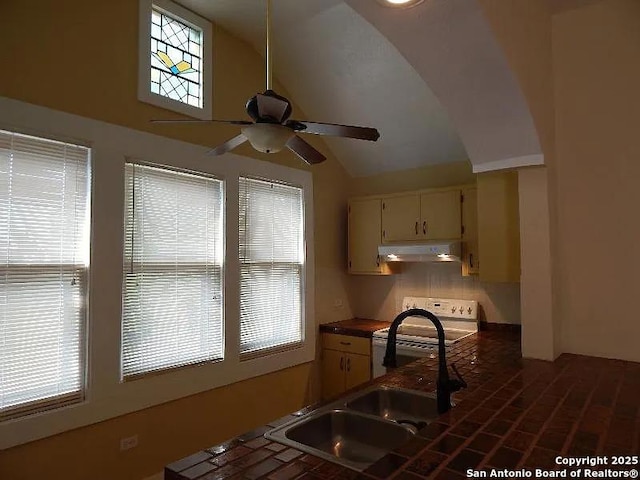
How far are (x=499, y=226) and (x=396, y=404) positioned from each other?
1.77m

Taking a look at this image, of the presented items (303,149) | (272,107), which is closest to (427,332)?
(303,149)

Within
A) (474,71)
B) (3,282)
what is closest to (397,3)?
(474,71)

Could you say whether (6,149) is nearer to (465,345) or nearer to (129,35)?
(129,35)

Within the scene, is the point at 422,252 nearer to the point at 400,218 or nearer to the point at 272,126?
the point at 400,218

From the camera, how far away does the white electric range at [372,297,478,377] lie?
3570mm

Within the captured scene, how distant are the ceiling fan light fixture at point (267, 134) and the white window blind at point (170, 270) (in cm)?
143

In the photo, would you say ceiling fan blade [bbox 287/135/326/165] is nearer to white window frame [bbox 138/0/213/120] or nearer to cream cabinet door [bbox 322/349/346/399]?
white window frame [bbox 138/0/213/120]

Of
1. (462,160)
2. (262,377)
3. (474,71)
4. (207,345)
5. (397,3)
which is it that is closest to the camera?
(397,3)

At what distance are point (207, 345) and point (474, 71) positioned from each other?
2.65 meters

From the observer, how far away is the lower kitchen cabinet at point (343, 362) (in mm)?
3973

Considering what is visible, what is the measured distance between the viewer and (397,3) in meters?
1.57

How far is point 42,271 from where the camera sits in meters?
2.41

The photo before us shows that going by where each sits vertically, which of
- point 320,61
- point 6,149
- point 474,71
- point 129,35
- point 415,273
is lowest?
point 415,273

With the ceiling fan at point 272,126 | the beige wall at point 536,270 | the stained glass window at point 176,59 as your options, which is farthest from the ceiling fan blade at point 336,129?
the stained glass window at point 176,59
